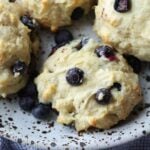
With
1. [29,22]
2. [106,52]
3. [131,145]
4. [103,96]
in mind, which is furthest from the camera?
[131,145]

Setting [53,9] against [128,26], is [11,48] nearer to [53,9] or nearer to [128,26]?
[53,9]

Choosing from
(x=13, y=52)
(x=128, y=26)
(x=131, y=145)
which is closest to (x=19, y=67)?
(x=13, y=52)

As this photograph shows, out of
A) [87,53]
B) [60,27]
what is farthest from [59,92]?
[60,27]

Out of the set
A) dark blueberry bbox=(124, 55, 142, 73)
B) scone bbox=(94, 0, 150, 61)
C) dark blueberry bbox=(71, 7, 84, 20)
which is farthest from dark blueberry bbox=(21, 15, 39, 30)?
dark blueberry bbox=(124, 55, 142, 73)

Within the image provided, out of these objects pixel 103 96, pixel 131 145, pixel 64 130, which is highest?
pixel 103 96

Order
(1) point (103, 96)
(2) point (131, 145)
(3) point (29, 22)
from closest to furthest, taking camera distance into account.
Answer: (1) point (103, 96), (3) point (29, 22), (2) point (131, 145)

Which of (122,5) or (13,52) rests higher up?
(122,5)

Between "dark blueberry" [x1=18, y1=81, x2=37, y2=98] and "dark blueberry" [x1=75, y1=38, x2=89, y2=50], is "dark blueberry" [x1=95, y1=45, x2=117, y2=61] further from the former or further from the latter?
"dark blueberry" [x1=18, y1=81, x2=37, y2=98]
